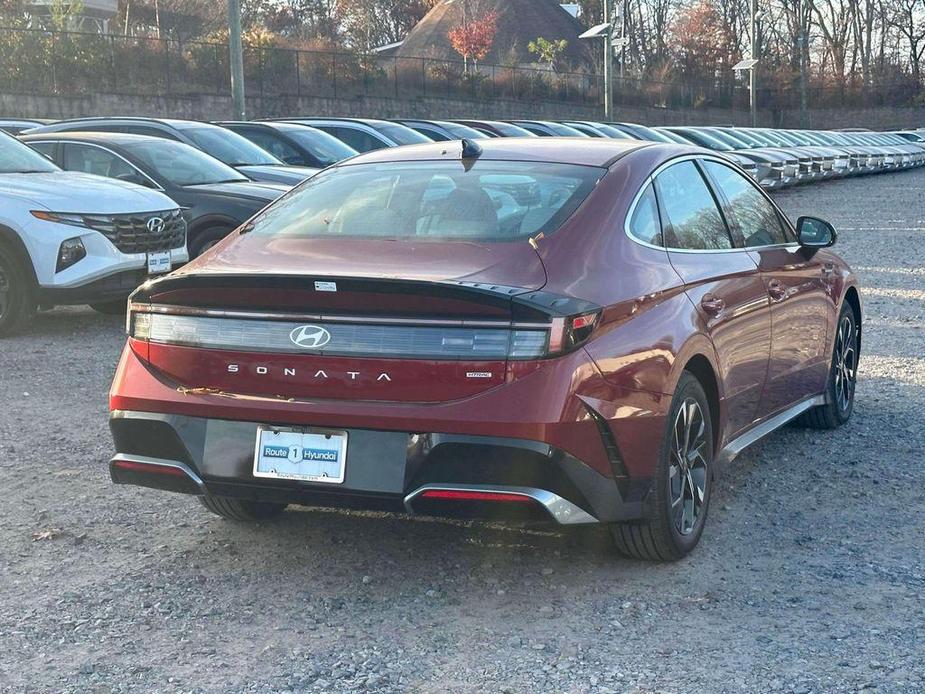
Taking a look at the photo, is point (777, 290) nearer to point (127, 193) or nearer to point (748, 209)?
point (748, 209)

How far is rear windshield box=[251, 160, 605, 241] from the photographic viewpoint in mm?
4645

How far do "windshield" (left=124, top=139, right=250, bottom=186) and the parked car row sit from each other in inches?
0.7

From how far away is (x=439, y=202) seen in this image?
16.0 feet

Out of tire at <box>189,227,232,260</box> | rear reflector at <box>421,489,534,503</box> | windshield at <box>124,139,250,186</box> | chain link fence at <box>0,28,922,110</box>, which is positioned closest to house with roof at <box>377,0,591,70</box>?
chain link fence at <box>0,28,922,110</box>

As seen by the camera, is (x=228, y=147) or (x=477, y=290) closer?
(x=477, y=290)

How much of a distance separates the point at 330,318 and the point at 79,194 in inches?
251

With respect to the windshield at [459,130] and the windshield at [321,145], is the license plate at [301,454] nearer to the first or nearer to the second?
the windshield at [321,145]

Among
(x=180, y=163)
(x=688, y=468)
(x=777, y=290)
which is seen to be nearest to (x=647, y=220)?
(x=688, y=468)

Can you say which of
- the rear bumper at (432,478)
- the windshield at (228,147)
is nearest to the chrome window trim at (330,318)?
the rear bumper at (432,478)

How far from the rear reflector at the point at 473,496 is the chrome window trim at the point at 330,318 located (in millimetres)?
519

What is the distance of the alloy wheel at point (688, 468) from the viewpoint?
15.4 feet

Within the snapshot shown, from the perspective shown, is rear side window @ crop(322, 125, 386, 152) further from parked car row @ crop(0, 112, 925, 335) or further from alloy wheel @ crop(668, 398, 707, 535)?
alloy wheel @ crop(668, 398, 707, 535)

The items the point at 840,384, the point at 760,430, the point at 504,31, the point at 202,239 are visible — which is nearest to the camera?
the point at 760,430

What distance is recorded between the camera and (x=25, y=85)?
1377 inches
